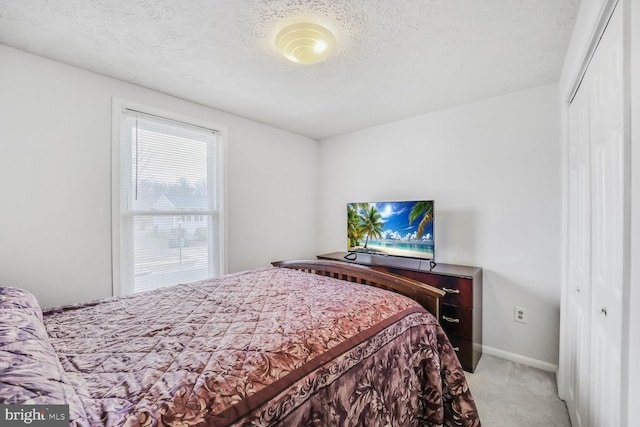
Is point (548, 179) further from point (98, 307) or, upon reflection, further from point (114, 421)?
point (98, 307)

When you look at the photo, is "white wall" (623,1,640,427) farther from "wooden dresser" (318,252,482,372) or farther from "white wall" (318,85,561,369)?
"white wall" (318,85,561,369)

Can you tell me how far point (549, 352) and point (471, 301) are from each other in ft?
2.77

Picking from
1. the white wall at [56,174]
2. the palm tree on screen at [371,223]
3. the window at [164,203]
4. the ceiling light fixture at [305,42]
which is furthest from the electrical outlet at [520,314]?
the white wall at [56,174]

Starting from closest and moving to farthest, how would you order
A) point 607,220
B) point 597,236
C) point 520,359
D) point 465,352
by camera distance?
point 607,220
point 597,236
point 465,352
point 520,359

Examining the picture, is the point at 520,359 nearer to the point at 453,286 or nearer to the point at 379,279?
the point at 453,286

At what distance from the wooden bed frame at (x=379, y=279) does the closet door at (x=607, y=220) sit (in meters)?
0.72

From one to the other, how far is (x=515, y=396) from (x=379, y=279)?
133cm

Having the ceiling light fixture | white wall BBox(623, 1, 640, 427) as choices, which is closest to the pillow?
white wall BBox(623, 1, 640, 427)

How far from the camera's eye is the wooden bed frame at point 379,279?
69.5 inches

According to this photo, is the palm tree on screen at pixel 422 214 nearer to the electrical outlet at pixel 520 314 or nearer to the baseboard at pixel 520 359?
the electrical outlet at pixel 520 314

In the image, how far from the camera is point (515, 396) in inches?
78.9

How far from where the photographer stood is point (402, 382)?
1.38 meters

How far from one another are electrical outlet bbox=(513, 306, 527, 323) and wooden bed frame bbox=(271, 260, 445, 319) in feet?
3.67

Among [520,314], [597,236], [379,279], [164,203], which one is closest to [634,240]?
[597,236]
